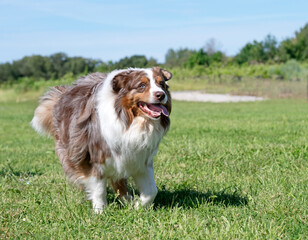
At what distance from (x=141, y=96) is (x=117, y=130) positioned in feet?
1.33

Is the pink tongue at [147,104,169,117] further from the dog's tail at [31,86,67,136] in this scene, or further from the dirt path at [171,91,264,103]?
the dirt path at [171,91,264,103]

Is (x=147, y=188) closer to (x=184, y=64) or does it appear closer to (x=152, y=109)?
(x=152, y=109)

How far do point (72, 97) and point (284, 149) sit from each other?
3.96 metres

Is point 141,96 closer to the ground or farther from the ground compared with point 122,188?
farther from the ground

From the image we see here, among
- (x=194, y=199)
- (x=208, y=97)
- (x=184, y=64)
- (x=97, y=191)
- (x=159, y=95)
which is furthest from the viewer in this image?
(x=184, y=64)

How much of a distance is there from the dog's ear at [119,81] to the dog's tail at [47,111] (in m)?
1.65

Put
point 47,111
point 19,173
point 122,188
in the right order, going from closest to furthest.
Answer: point 122,188
point 47,111
point 19,173

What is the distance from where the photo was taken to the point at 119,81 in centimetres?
400

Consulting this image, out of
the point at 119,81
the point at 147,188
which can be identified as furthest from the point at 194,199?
the point at 119,81

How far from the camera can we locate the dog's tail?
545 centimetres

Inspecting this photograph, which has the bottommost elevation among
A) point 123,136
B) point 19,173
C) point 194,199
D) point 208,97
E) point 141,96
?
point 208,97

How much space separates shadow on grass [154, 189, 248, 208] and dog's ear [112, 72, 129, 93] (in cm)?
134

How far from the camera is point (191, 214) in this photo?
3928 millimetres

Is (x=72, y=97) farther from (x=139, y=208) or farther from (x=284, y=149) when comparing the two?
(x=284, y=149)
